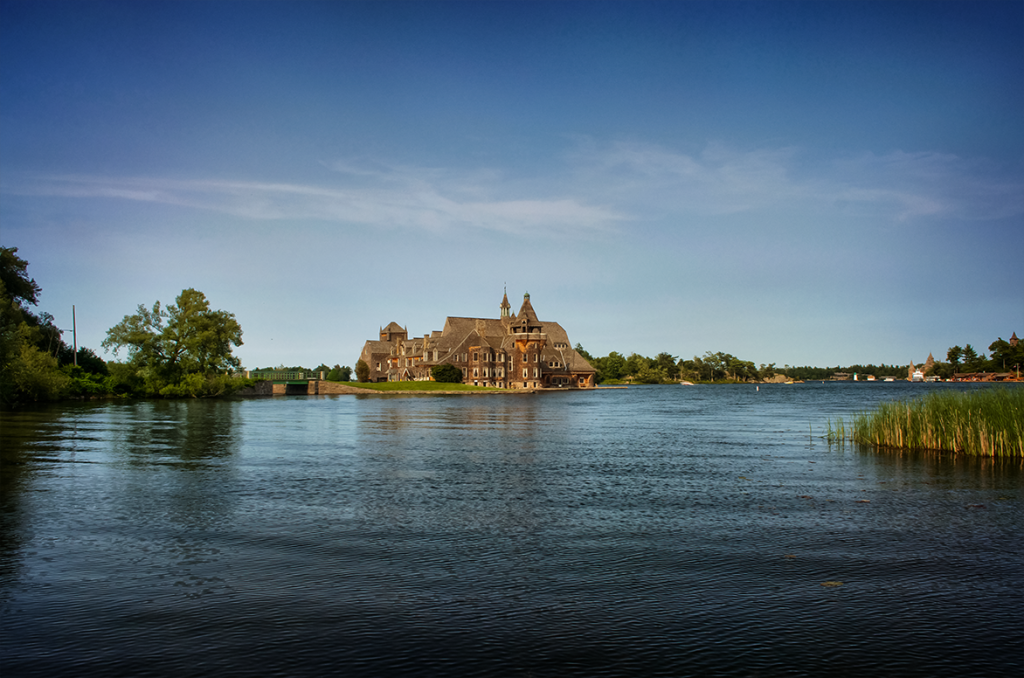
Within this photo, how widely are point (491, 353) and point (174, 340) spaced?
65.0 m

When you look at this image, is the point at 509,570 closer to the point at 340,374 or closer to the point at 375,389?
the point at 375,389

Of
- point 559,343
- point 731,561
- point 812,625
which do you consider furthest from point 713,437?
point 559,343

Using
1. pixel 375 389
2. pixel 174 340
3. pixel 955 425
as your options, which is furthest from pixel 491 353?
pixel 955 425

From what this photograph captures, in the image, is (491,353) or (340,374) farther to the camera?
(340,374)

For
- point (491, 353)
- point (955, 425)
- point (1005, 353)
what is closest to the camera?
point (955, 425)

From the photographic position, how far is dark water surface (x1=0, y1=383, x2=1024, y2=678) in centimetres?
860

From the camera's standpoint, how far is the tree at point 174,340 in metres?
89.1

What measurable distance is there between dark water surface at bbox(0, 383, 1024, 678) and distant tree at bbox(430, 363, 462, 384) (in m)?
110

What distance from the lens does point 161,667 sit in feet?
26.7

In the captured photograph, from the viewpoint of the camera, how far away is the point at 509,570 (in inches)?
480

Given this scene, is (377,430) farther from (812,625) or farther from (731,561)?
(812,625)

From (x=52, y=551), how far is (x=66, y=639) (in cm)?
517

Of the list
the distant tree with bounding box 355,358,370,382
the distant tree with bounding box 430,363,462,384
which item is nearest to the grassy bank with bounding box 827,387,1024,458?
the distant tree with bounding box 430,363,462,384

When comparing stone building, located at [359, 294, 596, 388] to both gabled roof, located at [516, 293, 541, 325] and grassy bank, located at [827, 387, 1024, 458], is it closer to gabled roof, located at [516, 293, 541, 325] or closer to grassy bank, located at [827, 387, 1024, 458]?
gabled roof, located at [516, 293, 541, 325]
